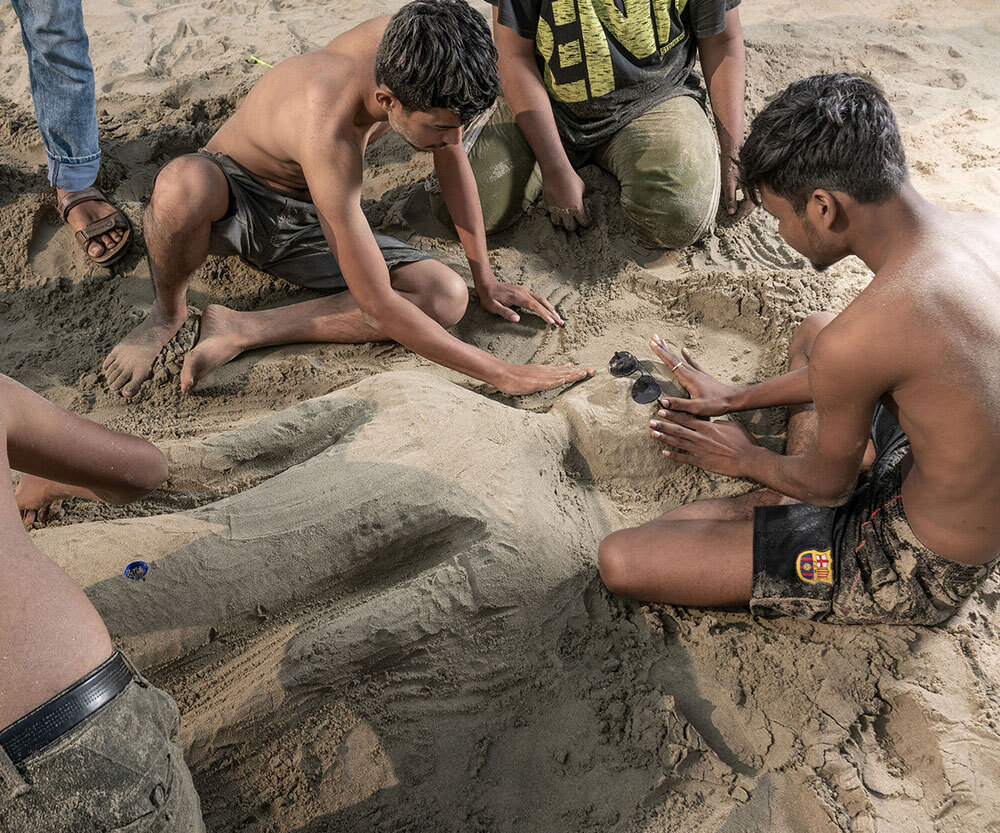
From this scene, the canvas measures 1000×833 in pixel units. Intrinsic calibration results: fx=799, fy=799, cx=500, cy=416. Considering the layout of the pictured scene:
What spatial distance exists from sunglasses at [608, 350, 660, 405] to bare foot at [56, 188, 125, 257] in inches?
79.4

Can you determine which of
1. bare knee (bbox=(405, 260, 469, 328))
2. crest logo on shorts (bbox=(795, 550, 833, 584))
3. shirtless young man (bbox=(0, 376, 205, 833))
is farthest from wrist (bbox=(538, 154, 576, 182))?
shirtless young man (bbox=(0, 376, 205, 833))

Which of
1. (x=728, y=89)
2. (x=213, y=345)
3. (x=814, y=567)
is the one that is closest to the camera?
(x=814, y=567)

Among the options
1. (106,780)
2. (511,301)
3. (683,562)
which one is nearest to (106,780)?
(106,780)

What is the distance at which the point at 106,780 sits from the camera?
111 cm

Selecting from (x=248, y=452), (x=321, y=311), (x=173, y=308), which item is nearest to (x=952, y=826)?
(x=248, y=452)

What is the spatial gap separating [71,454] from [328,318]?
1.24 meters

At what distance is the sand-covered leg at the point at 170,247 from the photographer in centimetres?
258

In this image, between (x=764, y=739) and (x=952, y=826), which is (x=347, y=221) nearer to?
(x=764, y=739)

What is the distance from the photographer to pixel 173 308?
2.78m

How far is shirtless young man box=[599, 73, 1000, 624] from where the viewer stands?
4.71 feet

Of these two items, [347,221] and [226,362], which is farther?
[226,362]

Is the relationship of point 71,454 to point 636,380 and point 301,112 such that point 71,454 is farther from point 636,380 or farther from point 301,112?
point 636,380

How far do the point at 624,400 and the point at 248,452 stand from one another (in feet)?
3.29

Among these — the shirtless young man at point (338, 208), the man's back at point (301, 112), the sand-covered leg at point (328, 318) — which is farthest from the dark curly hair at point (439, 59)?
the sand-covered leg at point (328, 318)
